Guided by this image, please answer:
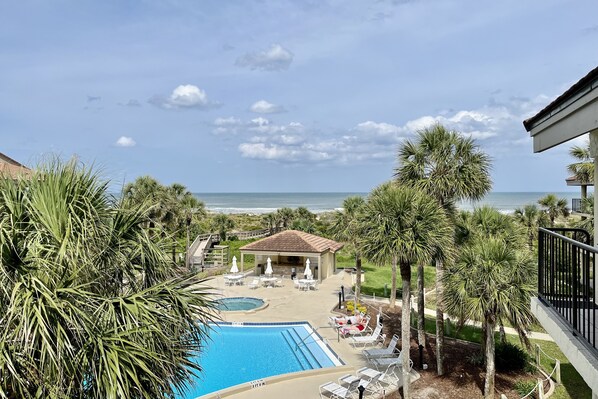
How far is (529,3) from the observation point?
464 inches

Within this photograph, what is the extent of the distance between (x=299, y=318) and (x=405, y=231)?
11210 millimetres

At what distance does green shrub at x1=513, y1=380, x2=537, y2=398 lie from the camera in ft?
38.9

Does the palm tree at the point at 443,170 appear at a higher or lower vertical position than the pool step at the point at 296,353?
higher

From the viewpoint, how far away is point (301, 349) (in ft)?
55.4

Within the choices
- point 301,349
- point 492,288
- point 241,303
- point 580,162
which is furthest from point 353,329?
point 580,162

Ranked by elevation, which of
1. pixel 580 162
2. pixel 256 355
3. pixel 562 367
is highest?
pixel 580 162

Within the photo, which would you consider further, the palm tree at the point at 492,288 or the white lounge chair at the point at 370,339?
the white lounge chair at the point at 370,339

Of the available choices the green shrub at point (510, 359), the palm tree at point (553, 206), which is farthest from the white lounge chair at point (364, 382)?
the palm tree at point (553, 206)

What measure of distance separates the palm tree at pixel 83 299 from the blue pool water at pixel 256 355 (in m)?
8.58

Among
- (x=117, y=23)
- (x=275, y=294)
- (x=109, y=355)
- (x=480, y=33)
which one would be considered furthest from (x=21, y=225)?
(x=275, y=294)

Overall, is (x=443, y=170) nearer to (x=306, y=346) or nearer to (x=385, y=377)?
(x=385, y=377)

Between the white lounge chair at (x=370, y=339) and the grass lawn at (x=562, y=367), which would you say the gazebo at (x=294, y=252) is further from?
the white lounge chair at (x=370, y=339)

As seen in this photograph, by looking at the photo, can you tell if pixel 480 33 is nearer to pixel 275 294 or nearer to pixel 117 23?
pixel 117 23

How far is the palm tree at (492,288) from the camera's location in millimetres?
10477
